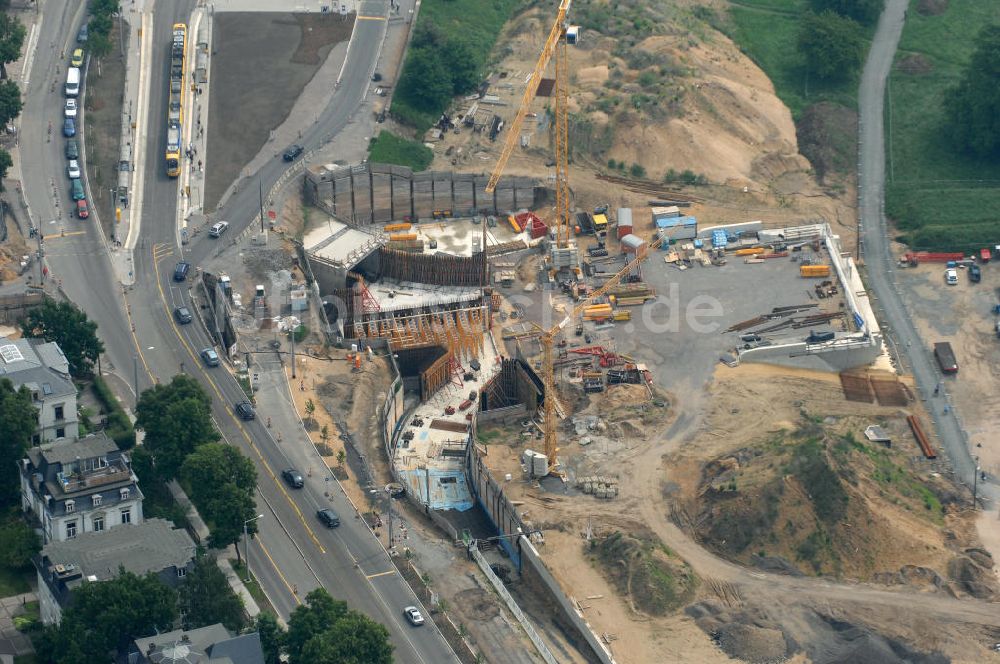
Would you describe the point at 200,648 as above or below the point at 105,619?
below

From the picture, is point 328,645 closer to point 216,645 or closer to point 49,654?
point 216,645

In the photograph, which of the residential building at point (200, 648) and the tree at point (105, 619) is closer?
the residential building at point (200, 648)

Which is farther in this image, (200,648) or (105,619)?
(105,619)

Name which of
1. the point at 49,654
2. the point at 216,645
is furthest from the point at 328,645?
the point at 49,654

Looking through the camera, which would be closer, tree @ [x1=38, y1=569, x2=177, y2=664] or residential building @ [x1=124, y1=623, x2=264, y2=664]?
residential building @ [x1=124, y1=623, x2=264, y2=664]
